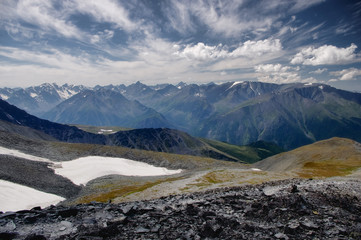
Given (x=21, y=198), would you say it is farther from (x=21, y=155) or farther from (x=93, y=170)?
(x=21, y=155)

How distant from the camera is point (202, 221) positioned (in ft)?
56.2

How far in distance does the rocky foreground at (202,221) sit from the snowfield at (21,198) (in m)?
46.8

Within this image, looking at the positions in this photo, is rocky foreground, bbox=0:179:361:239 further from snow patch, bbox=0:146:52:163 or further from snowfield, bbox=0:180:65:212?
snow patch, bbox=0:146:52:163

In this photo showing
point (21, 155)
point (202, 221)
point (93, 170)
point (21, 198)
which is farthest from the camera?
point (21, 155)

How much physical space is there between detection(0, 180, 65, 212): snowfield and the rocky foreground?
4675 centimetres

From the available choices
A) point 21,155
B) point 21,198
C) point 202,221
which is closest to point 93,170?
point 21,155

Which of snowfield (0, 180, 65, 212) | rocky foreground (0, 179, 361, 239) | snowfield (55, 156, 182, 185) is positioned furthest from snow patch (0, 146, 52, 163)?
rocky foreground (0, 179, 361, 239)

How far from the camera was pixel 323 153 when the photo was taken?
12581 centimetres

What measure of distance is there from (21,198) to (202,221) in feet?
203

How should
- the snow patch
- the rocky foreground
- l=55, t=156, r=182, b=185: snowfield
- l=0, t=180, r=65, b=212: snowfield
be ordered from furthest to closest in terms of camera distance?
the snow patch < l=55, t=156, r=182, b=185: snowfield < l=0, t=180, r=65, b=212: snowfield < the rocky foreground

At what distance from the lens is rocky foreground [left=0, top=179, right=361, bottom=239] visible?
48.8 ft

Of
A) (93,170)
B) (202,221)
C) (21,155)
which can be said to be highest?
A: (202,221)

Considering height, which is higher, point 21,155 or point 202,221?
point 202,221

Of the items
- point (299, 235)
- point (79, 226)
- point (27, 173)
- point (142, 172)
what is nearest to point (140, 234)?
point (79, 226)
